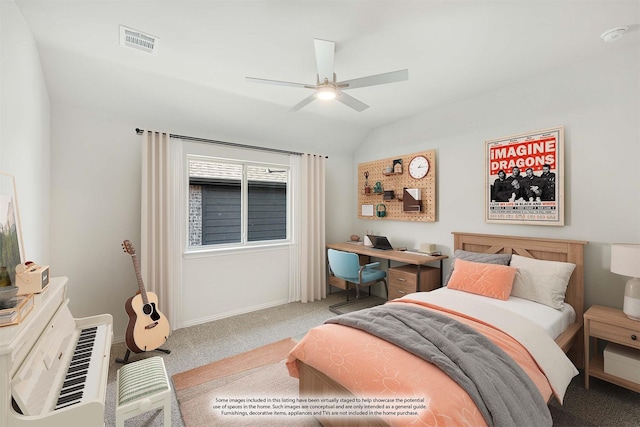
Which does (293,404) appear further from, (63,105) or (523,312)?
(63,105)

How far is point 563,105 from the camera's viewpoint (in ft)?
8.46

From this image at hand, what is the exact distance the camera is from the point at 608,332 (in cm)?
206

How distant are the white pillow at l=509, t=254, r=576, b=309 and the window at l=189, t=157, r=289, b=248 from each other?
2996mm

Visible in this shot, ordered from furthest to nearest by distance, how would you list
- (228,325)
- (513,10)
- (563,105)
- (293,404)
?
(228,325)
(563,105)
(293,404)
(513,10)

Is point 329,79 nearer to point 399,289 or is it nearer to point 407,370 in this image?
point 407,370

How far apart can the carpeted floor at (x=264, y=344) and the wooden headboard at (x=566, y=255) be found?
304 mm

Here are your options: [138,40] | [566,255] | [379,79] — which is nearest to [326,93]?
[379,79]

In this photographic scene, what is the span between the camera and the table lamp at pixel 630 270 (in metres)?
1.96

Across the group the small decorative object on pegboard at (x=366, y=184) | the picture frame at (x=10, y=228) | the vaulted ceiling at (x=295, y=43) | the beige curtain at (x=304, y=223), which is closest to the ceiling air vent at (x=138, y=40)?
the vaulted ceiling at (x=295, y=43)

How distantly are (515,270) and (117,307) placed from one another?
159 inches

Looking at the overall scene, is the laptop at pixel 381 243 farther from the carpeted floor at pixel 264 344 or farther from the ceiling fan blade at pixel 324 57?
the ceiling fan blade at pixel 324 57

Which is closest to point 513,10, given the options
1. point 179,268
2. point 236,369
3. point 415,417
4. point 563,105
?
point 563,105

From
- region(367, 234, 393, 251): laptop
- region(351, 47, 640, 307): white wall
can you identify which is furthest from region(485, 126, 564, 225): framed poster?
region(367, 234, 393, 251): laptop

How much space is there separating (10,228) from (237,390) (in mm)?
1785
